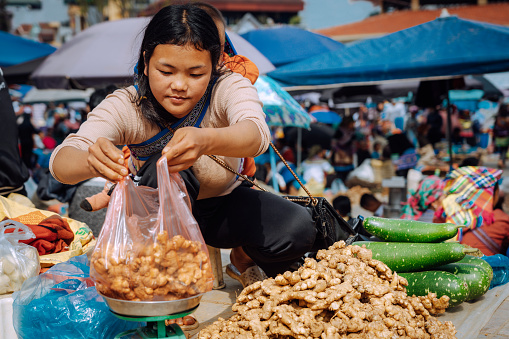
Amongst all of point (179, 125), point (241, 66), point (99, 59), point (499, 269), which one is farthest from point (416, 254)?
point (99, 59)

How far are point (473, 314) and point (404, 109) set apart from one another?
20.8 metres

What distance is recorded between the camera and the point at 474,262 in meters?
3.18

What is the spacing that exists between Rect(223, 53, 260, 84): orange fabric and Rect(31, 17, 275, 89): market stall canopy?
3121 millimetres

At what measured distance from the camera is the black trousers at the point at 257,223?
8.11 ft

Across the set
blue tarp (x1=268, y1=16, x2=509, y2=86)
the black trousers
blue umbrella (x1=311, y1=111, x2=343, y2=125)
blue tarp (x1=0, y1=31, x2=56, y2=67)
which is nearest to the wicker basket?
blue umbrella (x1=311, y1=111, x2=343, y2=125)

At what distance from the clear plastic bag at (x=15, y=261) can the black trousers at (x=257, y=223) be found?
897 mm

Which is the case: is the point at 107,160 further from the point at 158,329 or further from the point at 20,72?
the point at 20,72

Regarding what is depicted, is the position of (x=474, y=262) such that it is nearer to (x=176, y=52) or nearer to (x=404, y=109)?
(x=176, y=52)

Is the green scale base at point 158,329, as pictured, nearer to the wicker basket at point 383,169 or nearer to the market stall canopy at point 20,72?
the market stall canopy at point 20,72

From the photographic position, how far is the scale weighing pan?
5.24 feet

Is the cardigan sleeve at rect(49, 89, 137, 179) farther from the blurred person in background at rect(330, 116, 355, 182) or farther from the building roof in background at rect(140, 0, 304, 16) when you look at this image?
the building roof in background at rect(140, 0, 304, 16)

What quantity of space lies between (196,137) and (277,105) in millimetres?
4102

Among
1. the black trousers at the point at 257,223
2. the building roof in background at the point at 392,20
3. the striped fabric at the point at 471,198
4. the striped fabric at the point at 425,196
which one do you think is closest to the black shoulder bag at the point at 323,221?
the black trousers at the point at 257,223

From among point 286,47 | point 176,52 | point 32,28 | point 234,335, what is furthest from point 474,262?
point 32,28
